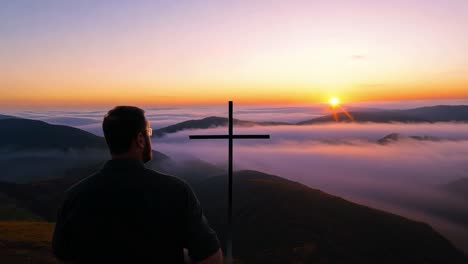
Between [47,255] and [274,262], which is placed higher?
[47,255]

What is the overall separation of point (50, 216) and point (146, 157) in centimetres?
15236

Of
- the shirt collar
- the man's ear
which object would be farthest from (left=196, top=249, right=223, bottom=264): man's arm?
the man's ear

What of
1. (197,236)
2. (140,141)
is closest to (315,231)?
(197,236)

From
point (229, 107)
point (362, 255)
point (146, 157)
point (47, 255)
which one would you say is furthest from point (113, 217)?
point (362, 255)

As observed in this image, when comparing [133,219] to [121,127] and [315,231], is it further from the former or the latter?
[315,231]

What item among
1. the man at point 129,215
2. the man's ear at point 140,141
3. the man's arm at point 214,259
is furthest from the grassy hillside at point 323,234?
the man's ear at point 140,141

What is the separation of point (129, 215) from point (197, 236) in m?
0.60

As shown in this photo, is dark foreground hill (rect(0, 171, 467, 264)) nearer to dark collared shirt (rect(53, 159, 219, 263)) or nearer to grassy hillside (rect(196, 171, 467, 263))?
grassy hillside (rect(196, 171, 467, 263))

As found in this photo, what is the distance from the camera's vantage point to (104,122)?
358 cm

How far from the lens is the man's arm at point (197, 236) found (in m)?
3.49

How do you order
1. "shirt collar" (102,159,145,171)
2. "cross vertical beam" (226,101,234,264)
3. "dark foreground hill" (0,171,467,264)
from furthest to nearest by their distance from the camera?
1. "dark foreground hill" (0,171,467,264)
2. "cross vertical beam" (226,101,234,264)
3. "shirt collar" (102,159,145,171)

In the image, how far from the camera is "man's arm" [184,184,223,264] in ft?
11.5

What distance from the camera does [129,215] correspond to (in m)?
3.41

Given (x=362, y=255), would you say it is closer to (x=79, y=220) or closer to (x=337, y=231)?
(x=337, y=231)
